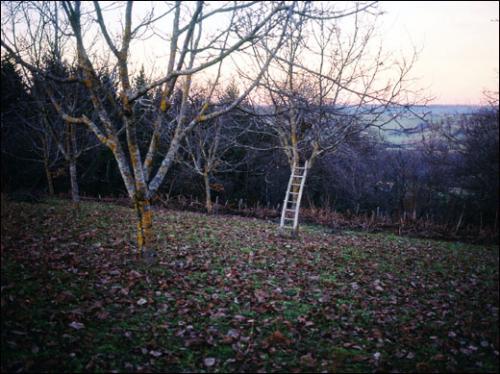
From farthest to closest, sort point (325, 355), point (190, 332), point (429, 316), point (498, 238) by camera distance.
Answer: point (498, 238)
point (429, 316)
point (190, 332)
point (325, 355)

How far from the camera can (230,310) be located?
5.58 metres

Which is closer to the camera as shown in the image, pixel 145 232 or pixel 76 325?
pixel 76 325

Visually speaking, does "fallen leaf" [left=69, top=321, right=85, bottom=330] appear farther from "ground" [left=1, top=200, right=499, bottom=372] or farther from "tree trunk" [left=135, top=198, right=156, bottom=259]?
"tree trunk" [left=135, top=198, right=156, bottom=259]

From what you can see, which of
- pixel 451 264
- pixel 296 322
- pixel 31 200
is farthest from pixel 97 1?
pixel 31 200

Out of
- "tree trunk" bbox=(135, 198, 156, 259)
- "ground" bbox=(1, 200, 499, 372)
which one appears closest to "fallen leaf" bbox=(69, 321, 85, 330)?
"ground" bbox=(1, 200, 499, 372)

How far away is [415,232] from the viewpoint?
1716 centimetres

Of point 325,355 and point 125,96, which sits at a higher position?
point 125,96

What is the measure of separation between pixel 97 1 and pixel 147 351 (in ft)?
18.4

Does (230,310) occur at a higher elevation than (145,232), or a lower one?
lower

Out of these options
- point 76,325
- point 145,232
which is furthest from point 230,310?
point 145,232

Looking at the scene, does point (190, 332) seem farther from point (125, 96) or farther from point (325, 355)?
point (125, 96)

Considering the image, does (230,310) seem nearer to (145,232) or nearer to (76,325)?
(76,325)

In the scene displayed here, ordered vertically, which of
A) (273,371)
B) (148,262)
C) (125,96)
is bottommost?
(273,371)

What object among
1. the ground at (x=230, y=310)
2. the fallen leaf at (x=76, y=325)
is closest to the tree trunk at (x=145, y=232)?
the ground at (x=230, y=310)
